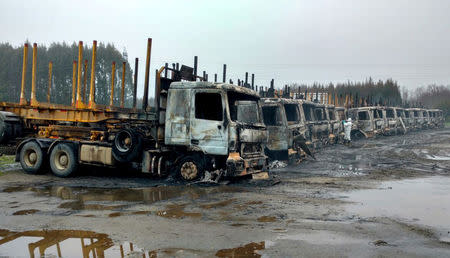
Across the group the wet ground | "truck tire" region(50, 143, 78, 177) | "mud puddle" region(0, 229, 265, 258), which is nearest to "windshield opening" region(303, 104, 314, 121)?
the wet ground

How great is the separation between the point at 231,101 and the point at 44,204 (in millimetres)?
4301

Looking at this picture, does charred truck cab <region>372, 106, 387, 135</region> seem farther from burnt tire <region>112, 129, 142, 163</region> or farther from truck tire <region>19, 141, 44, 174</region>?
truck tire <region>19, 141, 44, 174</region>

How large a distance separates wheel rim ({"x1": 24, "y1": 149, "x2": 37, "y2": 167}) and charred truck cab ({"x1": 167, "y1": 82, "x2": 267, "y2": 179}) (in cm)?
415

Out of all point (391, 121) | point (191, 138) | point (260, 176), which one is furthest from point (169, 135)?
point (391, 121)

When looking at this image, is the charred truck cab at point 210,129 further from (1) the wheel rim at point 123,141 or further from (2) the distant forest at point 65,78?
(2) the distant forest at point 65,78

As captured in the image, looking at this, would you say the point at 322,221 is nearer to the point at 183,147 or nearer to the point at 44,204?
the point at 183,147

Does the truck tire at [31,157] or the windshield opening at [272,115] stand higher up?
the windshield opening at [272,115]

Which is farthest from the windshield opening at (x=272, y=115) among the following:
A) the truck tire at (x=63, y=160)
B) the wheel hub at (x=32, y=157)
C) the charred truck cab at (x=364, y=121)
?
the charred truck cab at (x=364, y=121)

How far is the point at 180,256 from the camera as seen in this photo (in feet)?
13.3

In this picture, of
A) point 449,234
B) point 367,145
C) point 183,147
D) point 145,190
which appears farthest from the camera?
point 367,145

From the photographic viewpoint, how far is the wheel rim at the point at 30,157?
1027cm

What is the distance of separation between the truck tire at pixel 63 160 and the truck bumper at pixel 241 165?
4.16 meters

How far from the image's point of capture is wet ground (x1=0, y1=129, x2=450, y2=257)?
4.38 m

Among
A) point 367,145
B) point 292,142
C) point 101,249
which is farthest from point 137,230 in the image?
point 367,145
